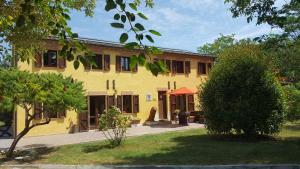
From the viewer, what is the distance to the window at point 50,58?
2561 centimetres

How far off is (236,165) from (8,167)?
770 centimetres

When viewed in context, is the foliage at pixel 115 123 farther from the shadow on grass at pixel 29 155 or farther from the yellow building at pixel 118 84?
the yellow building at pixel 118 84

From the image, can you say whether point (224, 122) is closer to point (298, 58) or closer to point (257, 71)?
point (257, 71)

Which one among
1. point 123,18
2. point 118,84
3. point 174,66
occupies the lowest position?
point 123,18

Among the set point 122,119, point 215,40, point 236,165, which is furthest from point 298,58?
point 215,40

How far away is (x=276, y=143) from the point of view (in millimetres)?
17594

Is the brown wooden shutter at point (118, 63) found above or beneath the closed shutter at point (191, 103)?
above

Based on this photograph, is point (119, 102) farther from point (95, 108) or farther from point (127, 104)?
point (95, 108)

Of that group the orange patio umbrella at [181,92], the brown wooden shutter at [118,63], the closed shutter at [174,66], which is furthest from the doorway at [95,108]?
the closed shutter at [174,66]

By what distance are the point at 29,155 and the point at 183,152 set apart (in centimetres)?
616

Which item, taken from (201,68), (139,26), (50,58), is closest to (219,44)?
(201,68)

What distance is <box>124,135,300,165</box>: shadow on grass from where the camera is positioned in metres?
13.7

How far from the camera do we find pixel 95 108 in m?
28.6

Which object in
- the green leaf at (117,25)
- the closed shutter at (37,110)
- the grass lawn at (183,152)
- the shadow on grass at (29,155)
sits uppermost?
the green leaf at (117,25)
